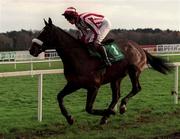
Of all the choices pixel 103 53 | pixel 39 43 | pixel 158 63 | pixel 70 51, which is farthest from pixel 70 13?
pixel 158 63

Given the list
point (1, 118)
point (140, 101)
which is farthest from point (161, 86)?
point (1, 118)

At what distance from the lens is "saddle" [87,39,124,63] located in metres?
7.50

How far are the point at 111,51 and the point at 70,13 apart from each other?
0.93m

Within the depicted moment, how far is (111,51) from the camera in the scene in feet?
25.3

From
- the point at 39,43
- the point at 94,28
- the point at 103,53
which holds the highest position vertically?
the point at 94,28

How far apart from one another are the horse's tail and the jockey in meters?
1.76

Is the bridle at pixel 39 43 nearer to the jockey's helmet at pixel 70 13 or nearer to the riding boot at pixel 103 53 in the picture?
the jockey's helmet at pixel 70 13

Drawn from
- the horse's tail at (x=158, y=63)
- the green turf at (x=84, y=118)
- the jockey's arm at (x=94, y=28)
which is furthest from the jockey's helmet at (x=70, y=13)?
the horse's tail at (x=158, y=63)

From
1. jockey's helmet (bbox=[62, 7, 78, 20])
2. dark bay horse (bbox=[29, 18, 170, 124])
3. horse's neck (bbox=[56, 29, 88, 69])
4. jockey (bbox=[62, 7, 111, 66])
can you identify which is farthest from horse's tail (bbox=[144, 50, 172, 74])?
jockey's helmet (bbox=[62, 7, 78, 20])

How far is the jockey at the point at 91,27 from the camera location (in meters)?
7.45

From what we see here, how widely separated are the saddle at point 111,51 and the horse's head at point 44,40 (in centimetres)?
65

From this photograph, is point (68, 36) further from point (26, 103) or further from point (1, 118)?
point (26, 103)

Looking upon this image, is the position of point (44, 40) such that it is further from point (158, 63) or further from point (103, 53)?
point (158, 63)

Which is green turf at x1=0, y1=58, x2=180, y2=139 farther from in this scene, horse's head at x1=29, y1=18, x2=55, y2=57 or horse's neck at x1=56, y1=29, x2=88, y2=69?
horse's head at x1=29, y1=18, x2=55, y2=57
